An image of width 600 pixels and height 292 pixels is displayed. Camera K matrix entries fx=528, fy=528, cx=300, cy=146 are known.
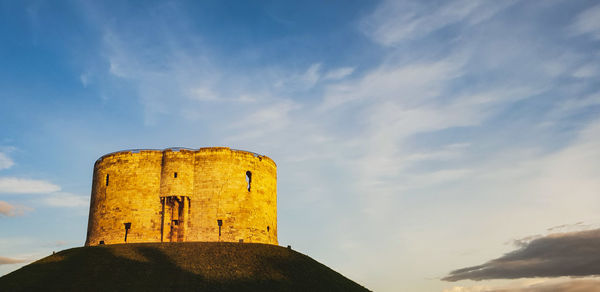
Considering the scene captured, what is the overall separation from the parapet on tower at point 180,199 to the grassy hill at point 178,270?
4.48 meters

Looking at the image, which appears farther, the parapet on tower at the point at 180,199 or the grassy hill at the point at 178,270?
the parapet on tower at the point at 180,199

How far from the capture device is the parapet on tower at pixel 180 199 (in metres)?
43.9

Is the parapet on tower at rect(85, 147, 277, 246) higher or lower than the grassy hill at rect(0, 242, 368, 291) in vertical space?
higher

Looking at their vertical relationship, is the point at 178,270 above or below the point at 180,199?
below

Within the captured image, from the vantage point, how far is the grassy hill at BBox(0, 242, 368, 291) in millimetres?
31797

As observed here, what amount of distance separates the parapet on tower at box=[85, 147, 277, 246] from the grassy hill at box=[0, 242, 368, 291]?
A: 448 centimetres

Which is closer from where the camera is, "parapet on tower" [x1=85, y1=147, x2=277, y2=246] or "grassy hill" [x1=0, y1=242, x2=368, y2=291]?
"grassy hill" [x1=0, y1=242, x2=368, y2=291]

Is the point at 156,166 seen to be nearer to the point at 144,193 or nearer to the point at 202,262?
the point at 144,193

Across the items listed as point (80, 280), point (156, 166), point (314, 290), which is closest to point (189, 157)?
point (156, 166)

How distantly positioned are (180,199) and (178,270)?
11729mm

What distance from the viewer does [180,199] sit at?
4469cm

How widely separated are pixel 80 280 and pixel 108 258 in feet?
11.8

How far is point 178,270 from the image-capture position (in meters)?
33.7

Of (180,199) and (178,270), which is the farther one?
(180,199)
